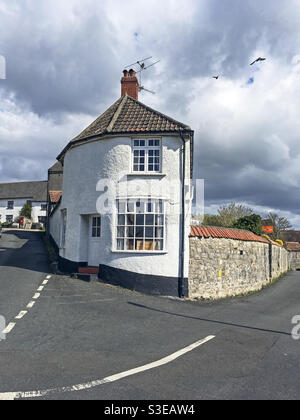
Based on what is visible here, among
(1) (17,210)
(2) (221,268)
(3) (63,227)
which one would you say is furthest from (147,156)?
(1) (17,210)

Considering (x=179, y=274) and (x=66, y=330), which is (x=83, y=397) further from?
(x=179, y=274)

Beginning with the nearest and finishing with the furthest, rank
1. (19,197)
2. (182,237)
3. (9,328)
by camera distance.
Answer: (9,328) → (182,237) → (19,197)

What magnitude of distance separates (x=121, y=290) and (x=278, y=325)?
5.84 m

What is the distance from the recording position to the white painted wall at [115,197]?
12758 mm

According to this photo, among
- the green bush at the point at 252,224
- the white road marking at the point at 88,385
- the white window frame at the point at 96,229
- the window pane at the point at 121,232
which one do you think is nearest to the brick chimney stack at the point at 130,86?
the white window frame at the point at 96,229

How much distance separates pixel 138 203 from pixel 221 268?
14.6 feet

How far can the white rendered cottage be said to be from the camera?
12.7 metres

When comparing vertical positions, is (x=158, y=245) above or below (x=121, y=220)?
below

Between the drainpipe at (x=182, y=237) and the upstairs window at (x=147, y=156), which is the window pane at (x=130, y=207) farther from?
the drainpipe at (x=182, y=237)

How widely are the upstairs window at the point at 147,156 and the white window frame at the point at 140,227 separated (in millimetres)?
1403

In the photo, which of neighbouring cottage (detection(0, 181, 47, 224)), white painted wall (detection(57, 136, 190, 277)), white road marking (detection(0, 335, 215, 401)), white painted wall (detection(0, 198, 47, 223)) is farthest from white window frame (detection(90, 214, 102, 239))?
neighbouring cottage (detection(0, 181, 47, 224))

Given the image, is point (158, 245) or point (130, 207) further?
point (130, 207)

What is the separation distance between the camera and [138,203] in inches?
519

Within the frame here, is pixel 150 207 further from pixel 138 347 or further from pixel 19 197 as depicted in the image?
pixel 19 197
